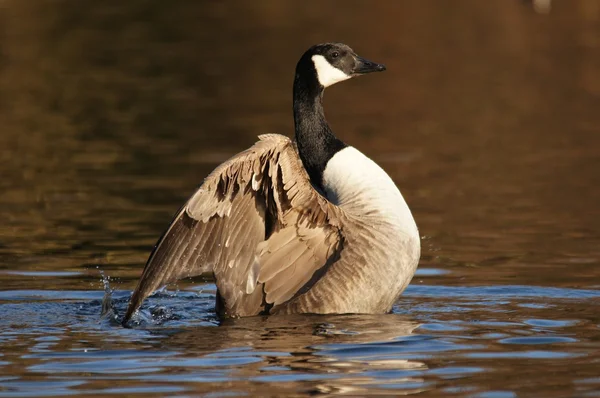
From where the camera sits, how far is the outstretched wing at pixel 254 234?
939cm

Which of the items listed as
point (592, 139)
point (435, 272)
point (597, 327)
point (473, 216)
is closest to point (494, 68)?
point (592, 139)

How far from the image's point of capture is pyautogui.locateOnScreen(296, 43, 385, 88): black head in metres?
10.7

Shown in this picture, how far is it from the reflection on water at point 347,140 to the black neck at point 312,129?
4.50 ft

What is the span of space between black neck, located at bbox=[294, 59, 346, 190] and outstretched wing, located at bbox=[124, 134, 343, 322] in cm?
66

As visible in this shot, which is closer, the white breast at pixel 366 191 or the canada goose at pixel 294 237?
the canada goose at pixel 294 237

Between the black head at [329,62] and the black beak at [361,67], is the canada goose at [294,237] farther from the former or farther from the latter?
the black beak at [361,67]

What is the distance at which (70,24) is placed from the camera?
33.9 m

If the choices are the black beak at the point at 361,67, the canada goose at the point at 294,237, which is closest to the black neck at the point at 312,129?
the canada goose at the point at 294,237

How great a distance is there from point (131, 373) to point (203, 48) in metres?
23.9

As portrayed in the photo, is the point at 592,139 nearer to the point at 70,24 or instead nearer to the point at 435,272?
the point at 435,272

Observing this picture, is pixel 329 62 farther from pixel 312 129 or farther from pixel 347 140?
pixel 347 140

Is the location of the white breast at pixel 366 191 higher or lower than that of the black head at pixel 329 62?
lower

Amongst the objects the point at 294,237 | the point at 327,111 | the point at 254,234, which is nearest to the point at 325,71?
the point at 294,237

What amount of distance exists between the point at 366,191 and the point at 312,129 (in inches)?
33.4
